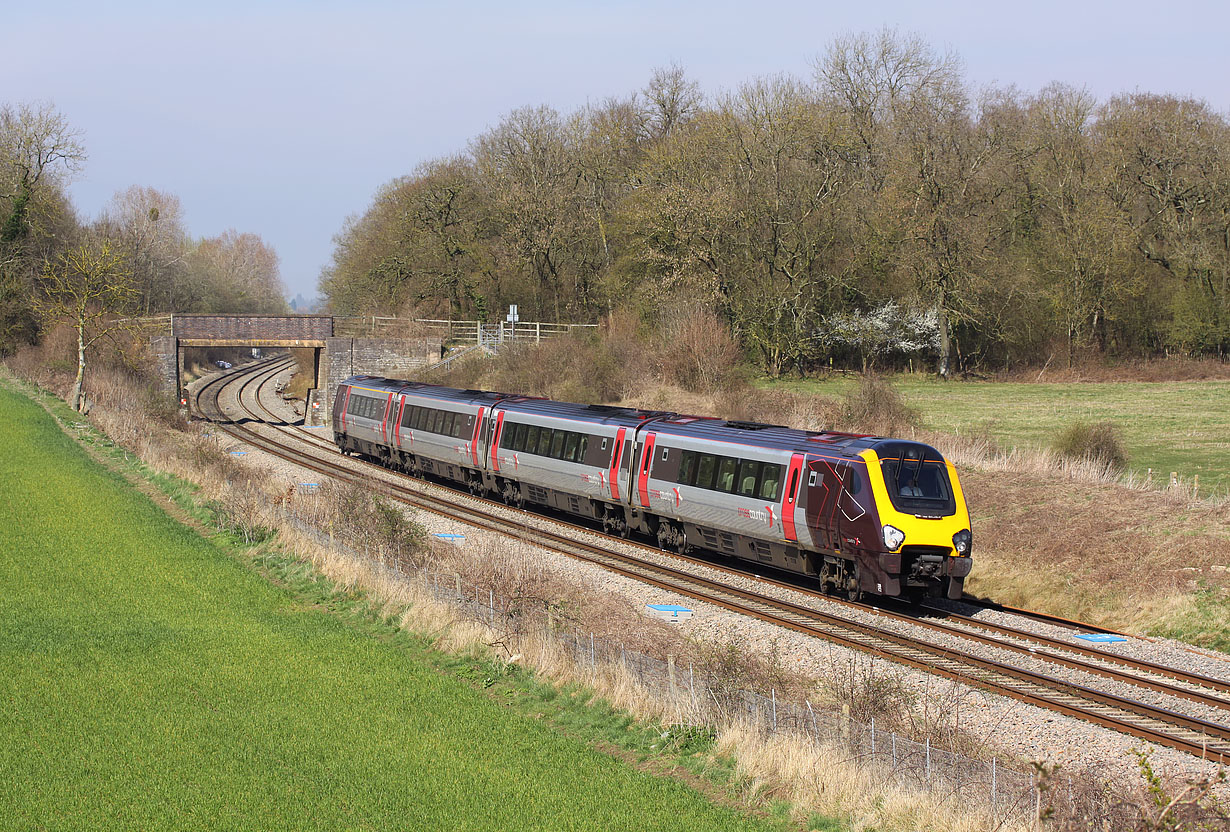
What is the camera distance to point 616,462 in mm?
24031

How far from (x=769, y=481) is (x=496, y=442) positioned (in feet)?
37.0

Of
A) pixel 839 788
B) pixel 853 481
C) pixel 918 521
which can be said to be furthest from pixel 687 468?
pixel 839 788

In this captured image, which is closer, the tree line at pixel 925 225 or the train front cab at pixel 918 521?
the train front cab at pixel 918 521

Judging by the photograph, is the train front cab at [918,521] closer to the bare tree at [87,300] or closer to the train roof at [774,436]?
the train roof at [774,436]

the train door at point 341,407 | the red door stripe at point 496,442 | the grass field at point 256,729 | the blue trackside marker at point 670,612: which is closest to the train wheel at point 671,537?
the blue trackside marker at point 670,612

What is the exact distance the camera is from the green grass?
28.4 meters

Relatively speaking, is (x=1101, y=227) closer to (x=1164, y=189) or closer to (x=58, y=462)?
(x=1164, y=189)

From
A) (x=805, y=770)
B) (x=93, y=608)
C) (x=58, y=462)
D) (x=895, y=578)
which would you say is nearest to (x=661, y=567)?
(x=895, y=578)

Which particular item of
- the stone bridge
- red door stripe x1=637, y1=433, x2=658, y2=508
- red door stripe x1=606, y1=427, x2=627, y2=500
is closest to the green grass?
red door stripe x1=637, y1=433, x2=658, y2=508

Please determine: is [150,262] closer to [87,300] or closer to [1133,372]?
[87,300]

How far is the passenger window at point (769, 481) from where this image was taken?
19.3 m

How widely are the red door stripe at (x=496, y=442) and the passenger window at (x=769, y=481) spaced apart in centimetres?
1081

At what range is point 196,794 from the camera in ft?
31.9

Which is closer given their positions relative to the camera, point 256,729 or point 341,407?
point 256,729
